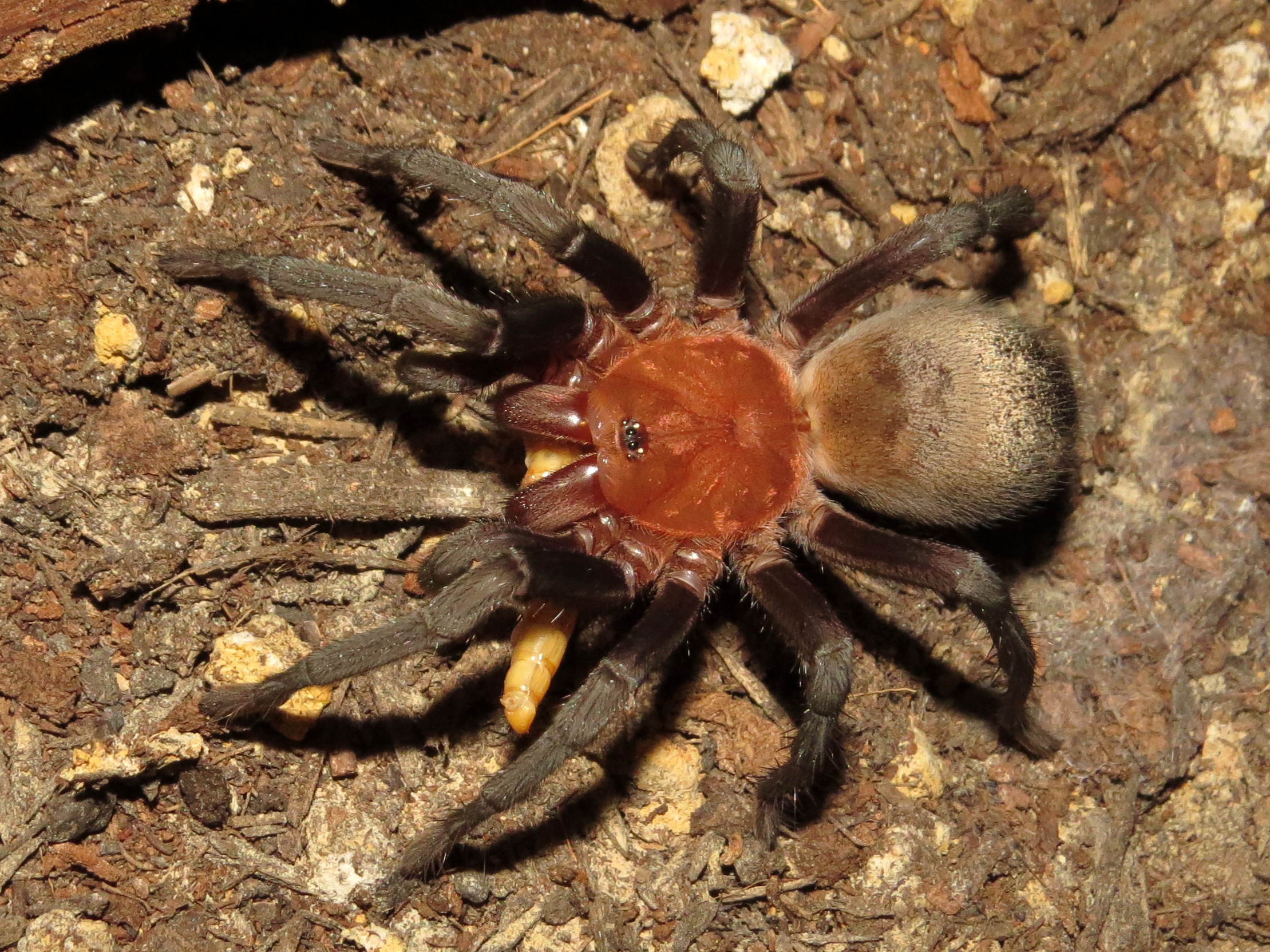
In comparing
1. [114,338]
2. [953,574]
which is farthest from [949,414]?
[114,338]

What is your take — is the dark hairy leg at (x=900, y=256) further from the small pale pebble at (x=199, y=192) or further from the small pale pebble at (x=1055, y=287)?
the small pale pebble at (x=199, y=192)

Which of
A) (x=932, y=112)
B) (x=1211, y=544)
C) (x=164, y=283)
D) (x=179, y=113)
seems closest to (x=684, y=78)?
(x=932, y=112)

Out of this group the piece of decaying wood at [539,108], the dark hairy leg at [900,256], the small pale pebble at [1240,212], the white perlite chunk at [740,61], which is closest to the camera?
the dark hairy leg at [900,256]

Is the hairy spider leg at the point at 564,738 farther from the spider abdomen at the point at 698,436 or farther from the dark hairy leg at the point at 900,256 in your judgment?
the dark hairy leg at the point at 900,256

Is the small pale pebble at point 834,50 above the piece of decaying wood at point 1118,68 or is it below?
below

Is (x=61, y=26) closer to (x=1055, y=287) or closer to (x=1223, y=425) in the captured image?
(x=1055, y=287)

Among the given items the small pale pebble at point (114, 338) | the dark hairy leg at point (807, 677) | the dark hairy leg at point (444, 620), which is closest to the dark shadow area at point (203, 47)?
the small pale pebble at point (114, 338)

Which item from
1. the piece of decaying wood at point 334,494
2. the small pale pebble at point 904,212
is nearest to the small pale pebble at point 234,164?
the piece of decaying wood at point 334,494

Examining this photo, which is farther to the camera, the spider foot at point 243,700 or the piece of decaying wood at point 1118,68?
the piece of decaying wood at point 1118,68

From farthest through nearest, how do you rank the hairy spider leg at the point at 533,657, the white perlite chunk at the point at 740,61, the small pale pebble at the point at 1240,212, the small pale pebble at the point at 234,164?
1. the small pale pebble at the point at 1240,212
2. the white perlite chunk at the point at 740,61
3. the small pale pebble at the point at 234,164
4. the hairy spider leg at the point at 533,657

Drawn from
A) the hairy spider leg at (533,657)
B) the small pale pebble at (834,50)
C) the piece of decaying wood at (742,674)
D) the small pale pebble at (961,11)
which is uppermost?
the small pale pebble at (961,11)

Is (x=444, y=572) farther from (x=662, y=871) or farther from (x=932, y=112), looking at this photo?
(x=932, y=112)
